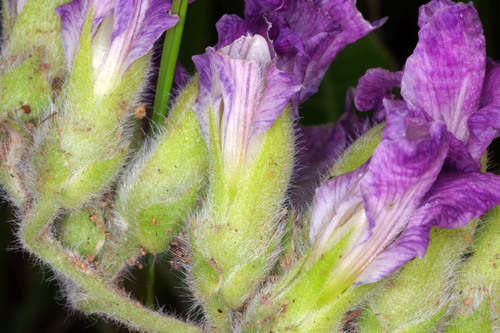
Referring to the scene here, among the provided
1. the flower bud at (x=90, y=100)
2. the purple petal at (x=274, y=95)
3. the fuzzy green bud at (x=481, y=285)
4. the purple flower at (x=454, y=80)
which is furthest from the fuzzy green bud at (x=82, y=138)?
the fuzzy green bud at (x=481, y=285)

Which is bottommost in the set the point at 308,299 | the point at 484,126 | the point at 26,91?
the point at 308,299

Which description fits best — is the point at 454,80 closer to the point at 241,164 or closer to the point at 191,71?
the point at 241,164

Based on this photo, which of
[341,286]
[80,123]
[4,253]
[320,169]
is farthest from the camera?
[4,253]

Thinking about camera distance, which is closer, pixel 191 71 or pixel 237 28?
pixel 237 28

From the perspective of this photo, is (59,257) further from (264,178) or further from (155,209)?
(264,178)

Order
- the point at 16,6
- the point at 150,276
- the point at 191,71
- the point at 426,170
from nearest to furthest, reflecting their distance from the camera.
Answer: the point at 426,170, the point at 16,6, the point at 150,276, the point at 191,71

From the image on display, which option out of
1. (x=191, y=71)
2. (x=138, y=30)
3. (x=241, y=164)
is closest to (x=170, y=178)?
(x=241, y=164)

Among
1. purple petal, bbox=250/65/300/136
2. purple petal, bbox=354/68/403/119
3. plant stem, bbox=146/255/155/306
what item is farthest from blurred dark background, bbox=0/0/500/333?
purple petal, bbox=250/65/300/136

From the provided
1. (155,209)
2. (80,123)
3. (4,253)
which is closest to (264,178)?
(155,209)
